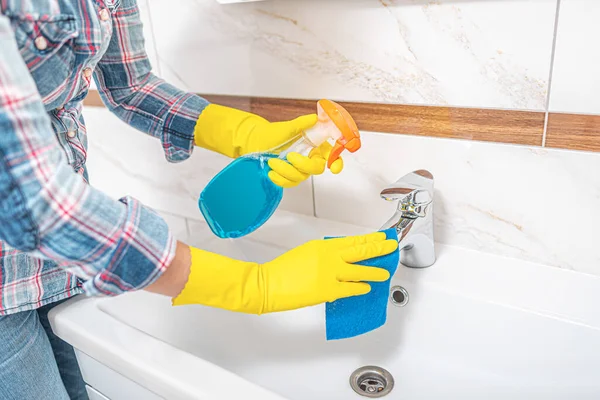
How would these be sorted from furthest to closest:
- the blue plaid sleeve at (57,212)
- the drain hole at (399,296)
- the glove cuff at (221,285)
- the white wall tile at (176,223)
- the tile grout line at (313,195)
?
the white wall tile at (176,223) → the tile grout line at (313,195) → the drain hole at (399,296) → the glove cuff at (221,285) → the blue plaid sleeve at (57,212)

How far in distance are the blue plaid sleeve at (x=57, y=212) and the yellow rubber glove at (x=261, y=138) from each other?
0.21 meters

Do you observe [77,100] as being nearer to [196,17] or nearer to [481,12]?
[196,17]

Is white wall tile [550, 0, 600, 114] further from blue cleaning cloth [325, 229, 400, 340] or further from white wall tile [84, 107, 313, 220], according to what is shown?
white wall tile [84, 107, 313, 220]

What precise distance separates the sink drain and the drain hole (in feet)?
0.34

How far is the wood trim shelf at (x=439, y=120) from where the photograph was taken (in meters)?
0.74

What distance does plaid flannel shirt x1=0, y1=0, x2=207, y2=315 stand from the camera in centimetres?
48

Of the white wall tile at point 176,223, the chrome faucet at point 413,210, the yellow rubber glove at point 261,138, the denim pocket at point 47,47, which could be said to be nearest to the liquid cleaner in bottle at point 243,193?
the yellow rubber glove at point 261,138

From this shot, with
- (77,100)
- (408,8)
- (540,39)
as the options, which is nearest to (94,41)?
(77,100)

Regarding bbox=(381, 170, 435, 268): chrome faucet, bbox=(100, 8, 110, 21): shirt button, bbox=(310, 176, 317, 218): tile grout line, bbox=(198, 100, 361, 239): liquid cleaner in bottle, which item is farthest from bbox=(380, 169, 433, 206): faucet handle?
bbox=(100, 8, 110, 21): shirt button

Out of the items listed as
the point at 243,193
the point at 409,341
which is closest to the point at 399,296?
the point at 409,341

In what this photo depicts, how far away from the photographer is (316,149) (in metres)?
0.76

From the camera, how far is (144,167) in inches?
47.9

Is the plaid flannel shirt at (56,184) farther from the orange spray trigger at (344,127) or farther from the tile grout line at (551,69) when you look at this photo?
the tile grout line at (551,69)

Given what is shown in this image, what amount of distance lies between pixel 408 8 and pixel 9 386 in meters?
0.75
